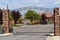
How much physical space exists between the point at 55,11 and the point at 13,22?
3379 centimetres

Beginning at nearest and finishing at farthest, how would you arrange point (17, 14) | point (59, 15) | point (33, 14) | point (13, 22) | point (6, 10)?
point (59, 15) < point (6, 10) < point (13, 22) < point (17, 14) < point (33, 14)

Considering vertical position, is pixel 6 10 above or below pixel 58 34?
Result: above

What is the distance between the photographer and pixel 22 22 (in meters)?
75.1

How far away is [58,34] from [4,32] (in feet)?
24.3

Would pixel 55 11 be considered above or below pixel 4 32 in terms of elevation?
above

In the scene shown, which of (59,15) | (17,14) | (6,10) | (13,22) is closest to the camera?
(59,15)

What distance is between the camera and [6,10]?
91.1 ft

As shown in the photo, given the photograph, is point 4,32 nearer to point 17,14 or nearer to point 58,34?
point 58,34

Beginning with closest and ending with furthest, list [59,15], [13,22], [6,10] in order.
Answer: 1. [59,15]
2. [6,10]
3. [13,22]

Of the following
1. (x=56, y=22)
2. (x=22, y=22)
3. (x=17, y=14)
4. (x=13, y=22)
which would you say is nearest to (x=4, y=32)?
(x=56, y=22)

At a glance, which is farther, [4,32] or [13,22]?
[13,22]

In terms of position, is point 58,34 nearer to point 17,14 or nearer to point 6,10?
point 6,10

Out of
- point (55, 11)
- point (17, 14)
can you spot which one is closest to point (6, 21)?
point (55, 11)

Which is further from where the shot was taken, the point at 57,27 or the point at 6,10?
the point at 6,10
